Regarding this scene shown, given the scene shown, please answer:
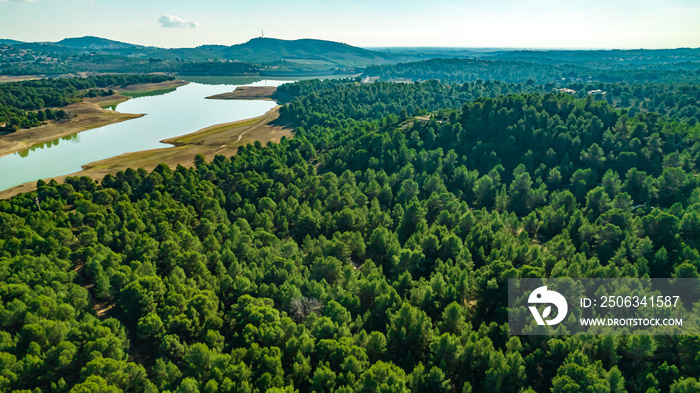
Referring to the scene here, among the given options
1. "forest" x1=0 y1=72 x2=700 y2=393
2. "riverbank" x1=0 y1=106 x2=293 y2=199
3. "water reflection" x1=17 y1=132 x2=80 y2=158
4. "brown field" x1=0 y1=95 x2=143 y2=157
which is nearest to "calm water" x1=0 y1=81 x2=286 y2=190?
"water reflection" x1=17 y1=132 x2=80 y2=158

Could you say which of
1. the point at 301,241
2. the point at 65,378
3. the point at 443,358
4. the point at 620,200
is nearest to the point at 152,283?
the point at 65,378

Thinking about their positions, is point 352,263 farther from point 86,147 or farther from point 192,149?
point 86,147

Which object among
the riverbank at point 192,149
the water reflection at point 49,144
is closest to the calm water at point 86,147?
the water reflection at point 49,144

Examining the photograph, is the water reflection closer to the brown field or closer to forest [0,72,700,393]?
the brown field

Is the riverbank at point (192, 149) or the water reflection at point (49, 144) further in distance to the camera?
the water reflection at point (49, 144)

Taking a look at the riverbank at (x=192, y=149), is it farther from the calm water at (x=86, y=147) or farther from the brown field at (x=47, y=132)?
Result: the brown field at (x=47, y=132)

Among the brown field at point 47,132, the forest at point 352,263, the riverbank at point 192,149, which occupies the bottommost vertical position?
the forest at point 352,263

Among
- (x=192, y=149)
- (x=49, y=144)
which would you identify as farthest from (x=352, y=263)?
(x=49, y=144)

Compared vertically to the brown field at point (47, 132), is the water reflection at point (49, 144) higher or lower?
lower
